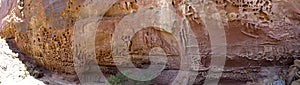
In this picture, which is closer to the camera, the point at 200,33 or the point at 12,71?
the point at 200,33

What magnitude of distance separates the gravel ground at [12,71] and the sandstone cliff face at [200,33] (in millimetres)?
405

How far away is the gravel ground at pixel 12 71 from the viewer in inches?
177

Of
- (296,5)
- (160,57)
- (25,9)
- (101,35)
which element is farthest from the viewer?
(25,9)

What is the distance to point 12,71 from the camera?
4809 mm

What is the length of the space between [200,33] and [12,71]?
2989 mm

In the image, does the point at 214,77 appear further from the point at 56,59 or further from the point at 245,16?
the point at 56,59

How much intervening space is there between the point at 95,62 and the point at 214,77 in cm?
176

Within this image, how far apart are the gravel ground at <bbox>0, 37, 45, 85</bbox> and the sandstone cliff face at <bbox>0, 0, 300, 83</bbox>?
1.33 feet

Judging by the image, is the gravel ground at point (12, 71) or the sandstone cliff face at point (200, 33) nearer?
the sandstone cliff face at point (200, 33)

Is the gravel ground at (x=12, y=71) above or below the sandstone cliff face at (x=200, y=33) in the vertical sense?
below

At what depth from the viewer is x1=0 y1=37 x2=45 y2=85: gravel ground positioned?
4.50 metres

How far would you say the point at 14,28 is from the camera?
18.5ft

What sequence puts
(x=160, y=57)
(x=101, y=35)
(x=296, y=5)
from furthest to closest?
(x=101, y=35), (x=160, y=57), (x=296, y=5)

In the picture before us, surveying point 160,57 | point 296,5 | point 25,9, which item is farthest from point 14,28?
point 296,5
